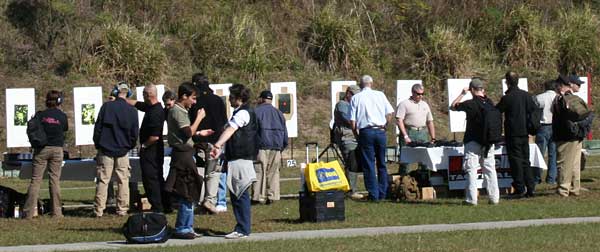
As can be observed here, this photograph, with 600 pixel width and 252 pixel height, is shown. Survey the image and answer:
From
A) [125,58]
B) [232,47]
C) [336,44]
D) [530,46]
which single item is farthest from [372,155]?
[530,46]

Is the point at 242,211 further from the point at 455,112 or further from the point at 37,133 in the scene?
the point at 455,112

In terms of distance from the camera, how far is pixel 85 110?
25.8 m

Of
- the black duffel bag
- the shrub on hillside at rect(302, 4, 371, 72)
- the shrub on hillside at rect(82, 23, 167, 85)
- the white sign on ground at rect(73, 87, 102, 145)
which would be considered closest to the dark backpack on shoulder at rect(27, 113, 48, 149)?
the black duffel bag

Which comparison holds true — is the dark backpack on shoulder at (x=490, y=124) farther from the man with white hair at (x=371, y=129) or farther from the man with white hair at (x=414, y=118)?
the man with white hair at (x=414, y=118)

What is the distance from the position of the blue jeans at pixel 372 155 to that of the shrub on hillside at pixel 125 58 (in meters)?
16.1

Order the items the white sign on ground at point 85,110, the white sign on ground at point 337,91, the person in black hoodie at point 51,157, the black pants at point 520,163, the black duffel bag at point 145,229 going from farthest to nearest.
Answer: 1. the white sign on ground at point 337,91
2. the white sign on ground at point 85,110
3. the black pants at point 520,163
4. the person in black hoodie at point 51,157
5. the black duffel bag at point 145,229

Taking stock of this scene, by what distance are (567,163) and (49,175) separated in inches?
302

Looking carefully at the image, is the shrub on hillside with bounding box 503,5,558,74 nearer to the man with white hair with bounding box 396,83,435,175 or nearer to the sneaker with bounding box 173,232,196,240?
the man with white hair with bounding box 396,83,435,175

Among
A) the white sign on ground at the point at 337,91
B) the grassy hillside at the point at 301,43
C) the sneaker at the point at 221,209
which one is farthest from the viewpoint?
the grassy hillside at the point at 301,43

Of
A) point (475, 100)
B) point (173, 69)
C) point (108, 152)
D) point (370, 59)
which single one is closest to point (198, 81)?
point (108, 152)

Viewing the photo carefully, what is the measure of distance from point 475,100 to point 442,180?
1967 millimetres

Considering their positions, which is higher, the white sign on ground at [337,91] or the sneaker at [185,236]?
the white sign on ground at [337,91]

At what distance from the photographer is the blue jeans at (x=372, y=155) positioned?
16781 mm

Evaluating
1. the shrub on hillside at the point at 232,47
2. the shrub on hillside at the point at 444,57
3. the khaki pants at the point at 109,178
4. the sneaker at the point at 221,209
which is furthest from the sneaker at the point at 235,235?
the shrub on hillside at the point at 444,57
